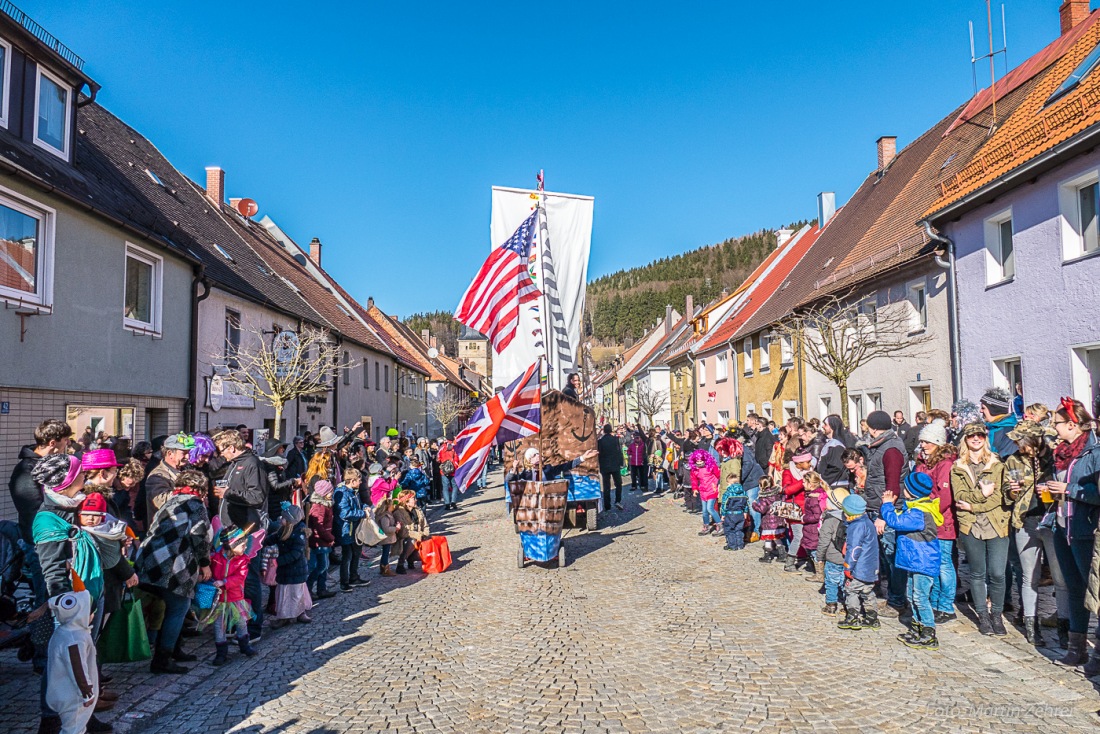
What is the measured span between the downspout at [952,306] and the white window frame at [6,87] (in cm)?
1519

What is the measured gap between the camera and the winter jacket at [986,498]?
6.02m

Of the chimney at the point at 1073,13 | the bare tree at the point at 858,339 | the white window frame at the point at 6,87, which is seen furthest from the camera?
the chimney at the point at 1073,13

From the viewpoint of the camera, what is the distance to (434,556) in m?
9.55

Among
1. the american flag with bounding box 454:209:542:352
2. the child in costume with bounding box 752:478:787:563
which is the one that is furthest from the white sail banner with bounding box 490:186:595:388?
the child in costume with bounding box 752:478:787:563

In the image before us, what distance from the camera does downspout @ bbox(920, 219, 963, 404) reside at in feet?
44.5

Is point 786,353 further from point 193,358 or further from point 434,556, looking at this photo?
point 193,358

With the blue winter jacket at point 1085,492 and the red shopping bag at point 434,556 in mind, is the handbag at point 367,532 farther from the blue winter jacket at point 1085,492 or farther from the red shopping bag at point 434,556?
the blue winter jacket at point 1085,492

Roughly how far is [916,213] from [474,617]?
48.0ft

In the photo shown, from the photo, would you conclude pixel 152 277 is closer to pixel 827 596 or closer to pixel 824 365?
pixel 827 596

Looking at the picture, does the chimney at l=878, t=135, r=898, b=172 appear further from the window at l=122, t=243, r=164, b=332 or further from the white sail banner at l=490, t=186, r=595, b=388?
the window at l=122, t=243, r=164, b=332

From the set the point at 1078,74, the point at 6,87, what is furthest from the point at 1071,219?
the point at 6,87

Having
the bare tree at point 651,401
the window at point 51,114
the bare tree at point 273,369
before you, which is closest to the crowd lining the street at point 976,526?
the bare tree at point 273,369

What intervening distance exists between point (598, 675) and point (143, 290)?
11.0 metres

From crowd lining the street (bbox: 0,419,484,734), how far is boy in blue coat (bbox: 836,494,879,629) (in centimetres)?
507
